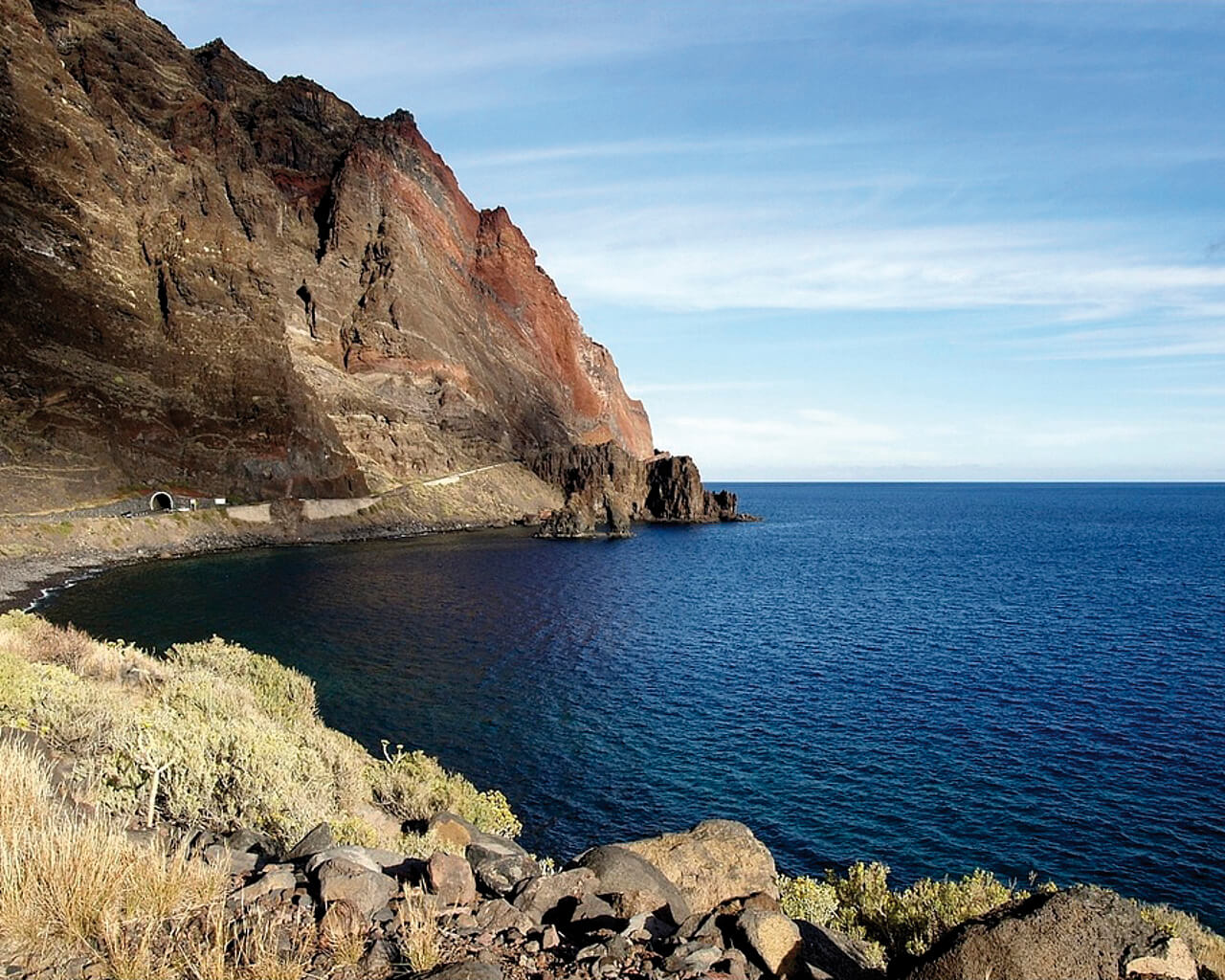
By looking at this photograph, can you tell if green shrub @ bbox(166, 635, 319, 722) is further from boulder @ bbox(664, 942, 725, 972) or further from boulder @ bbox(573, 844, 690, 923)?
boulder @ bbox(664, 942, 725, 972)

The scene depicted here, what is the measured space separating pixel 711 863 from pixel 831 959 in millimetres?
4746

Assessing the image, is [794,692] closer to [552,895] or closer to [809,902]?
[809,902]

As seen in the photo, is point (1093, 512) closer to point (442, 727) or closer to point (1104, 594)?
point (1104, 594)

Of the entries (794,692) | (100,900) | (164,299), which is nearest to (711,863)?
(100,900)

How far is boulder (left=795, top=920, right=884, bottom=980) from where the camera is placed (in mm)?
7191

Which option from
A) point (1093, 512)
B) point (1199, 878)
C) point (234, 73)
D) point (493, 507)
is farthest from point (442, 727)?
point (1093, 512)

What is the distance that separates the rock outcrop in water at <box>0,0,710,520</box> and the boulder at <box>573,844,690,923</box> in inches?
3005

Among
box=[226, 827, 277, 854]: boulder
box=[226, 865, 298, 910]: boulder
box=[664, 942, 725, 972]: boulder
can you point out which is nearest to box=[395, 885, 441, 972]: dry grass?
box=[226, 865, 298, 910]: boulder

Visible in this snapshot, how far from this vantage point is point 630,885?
29.3 ft

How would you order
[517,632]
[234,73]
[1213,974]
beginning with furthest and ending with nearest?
[234,73] → [517,632] → [1213,974]

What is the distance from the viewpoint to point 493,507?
11850cm

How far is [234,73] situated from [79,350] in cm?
9901

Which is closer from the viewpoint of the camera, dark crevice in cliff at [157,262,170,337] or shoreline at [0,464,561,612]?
shoreline at [0,464,561,612]

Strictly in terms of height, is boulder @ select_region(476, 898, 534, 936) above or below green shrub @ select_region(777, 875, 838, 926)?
above
